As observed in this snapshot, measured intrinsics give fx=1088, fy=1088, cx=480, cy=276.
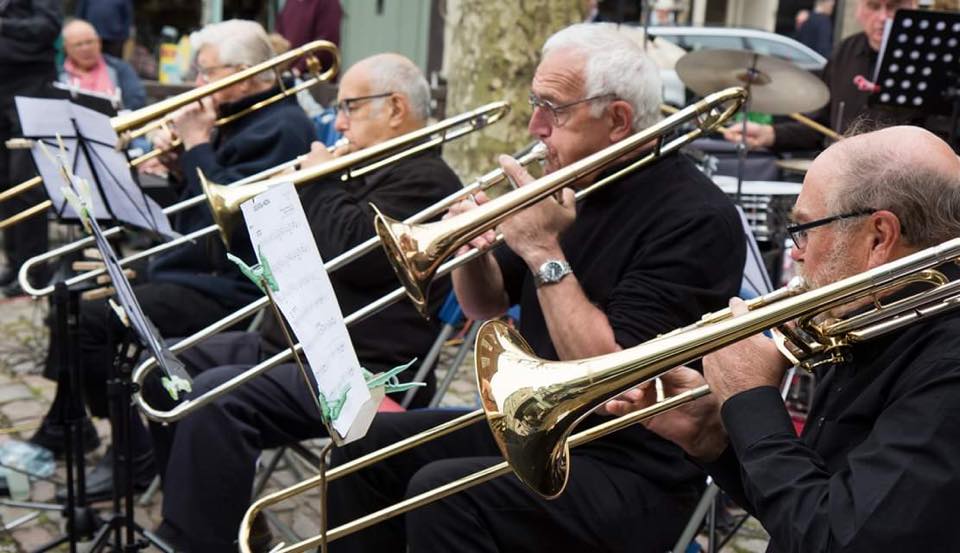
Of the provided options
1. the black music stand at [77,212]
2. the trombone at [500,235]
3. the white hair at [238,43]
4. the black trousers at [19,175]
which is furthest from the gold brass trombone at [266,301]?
the black trousers at [19,175]

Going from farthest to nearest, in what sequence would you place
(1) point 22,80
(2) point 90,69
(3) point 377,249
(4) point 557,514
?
1. (2) point 90,69
2. (1) point 22,80
3. (3) point 377,249
4. (4) point 557,514

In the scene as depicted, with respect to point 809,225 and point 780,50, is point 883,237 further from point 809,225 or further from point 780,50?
point 780,50

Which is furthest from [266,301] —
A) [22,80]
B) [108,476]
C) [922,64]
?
[22,80]

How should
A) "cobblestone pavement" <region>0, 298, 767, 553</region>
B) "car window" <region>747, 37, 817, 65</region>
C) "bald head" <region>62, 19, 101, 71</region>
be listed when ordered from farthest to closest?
"car window" <region>747, 37, 817, 65</region> < "bald head" <region>62, 19, 101, 71</region> < "cobblestone pavement" <region>0, 298, 767, 553</region>

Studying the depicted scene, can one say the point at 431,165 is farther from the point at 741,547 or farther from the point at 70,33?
the point at 70,33

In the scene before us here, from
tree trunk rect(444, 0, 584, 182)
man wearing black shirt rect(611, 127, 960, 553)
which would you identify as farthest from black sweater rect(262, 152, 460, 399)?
tree trunk rect(444, 0, 584, 182)

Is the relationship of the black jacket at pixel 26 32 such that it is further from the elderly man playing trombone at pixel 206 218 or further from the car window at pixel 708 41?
the car window at pixel 708 41

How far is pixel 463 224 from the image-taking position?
2.42 meters

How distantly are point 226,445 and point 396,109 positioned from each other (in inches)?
49.9

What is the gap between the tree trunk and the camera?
585 centimetres

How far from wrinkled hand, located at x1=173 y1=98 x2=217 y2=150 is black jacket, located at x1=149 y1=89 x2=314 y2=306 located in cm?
4

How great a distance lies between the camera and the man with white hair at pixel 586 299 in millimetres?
2416

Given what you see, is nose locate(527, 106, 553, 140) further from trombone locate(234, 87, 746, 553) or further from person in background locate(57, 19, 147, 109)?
person in background locate(57, 19, 147, 109)

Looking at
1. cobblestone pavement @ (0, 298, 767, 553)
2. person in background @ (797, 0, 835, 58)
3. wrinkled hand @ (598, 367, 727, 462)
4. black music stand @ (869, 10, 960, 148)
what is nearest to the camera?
wrinkled hand @ (598, 367, 727, 462)
